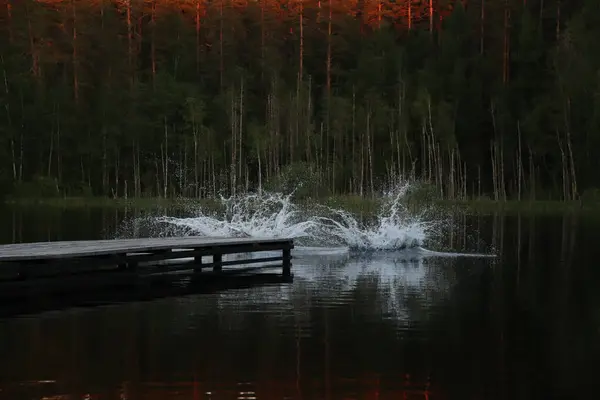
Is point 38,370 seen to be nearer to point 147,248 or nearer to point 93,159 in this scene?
point 147,248

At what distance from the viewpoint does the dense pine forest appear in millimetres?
48688

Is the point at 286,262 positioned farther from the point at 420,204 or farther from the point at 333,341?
the point at 420,204

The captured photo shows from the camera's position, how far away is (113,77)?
60094mm

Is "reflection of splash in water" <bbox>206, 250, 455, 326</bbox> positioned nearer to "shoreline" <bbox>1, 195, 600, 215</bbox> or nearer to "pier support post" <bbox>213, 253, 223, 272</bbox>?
"pier support post" <bbox>213, 253, 223, 272</bbox>

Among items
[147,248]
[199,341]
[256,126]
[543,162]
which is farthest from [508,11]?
[199,341]

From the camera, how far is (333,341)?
1287cm

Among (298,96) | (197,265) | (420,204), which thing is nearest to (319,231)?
(197,265)

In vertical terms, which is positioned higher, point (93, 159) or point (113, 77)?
point (113, 77)

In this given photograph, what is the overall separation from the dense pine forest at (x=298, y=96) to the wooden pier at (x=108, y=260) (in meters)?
20.5

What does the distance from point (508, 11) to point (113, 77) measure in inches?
809

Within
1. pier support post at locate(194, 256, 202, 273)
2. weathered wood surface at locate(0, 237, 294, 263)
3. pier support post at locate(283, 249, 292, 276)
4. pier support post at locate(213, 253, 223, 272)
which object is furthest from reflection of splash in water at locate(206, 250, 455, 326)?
pier support post at locate(194, 256, 202, 273)

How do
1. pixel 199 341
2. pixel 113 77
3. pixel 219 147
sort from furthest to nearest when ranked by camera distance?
pixel 113 77, pixel 219 147, pixel 199 341

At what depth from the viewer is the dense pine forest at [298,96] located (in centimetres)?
4869

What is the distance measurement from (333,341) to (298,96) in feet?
122
